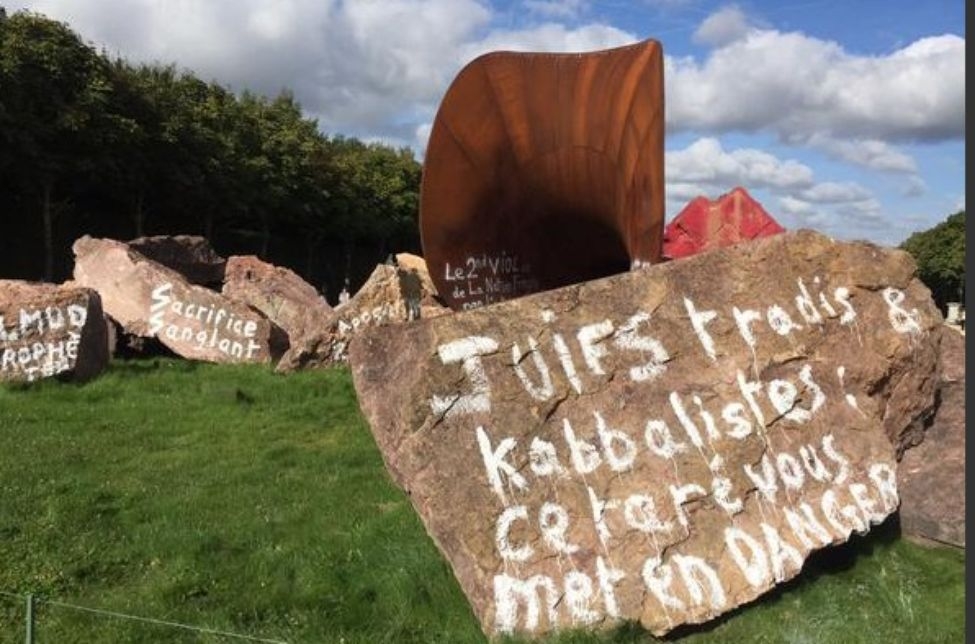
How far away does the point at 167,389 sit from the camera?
10453 millimetres

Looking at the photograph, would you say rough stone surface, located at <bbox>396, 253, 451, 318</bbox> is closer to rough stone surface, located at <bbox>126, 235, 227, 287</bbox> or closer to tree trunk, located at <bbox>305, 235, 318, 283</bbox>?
rough stone surface, located at <bbox>126, 235, 227, 287</bbox>

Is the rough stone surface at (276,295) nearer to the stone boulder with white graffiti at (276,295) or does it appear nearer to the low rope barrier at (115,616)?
the stone boulder with white graffiti at (276,295)

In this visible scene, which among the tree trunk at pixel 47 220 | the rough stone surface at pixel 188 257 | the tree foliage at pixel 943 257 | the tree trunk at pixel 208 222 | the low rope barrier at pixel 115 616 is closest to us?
the low rope barrier at pixel 115 616

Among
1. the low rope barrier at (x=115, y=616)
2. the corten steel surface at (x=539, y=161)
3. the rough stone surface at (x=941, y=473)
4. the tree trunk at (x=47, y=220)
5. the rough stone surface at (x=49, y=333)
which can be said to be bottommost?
the low rope barrier at (x=115, y=616)

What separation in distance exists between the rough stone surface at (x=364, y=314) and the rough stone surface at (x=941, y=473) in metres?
6.53

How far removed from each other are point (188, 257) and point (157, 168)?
35.5 ft

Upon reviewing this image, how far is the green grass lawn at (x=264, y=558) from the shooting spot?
4598 mm

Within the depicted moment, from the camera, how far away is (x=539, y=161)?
7656 millimetres

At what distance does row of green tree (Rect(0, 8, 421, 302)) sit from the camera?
21.5 m

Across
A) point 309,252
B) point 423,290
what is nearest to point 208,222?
point 309,252

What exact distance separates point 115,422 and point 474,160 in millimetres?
3789

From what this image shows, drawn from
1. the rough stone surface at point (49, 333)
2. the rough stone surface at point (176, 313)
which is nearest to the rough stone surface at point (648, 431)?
the rough stone surface at point (49, 333)

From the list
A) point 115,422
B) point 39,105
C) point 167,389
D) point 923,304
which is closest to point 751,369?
point 923,304

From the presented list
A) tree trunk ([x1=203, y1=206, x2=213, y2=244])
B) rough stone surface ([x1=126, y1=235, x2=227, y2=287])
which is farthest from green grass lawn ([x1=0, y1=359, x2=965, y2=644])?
tree trunk ([x1=203, y1=206, x2=213, y2=244])
